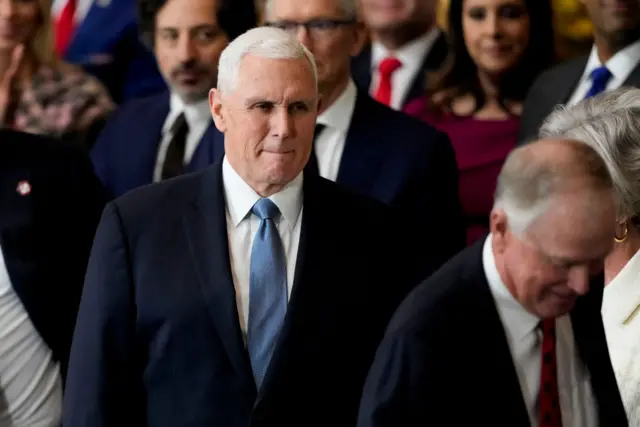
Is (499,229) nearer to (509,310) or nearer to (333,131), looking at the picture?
(509,310)

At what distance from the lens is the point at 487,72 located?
4.62m

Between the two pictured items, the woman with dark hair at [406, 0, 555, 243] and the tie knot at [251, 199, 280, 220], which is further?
the woman with dark hair at [406, 0, 555, 243]

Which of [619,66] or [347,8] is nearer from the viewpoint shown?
[347,8]

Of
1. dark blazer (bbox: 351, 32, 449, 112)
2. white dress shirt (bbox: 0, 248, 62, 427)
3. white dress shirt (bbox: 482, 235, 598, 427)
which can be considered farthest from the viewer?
dark blazer (bbox: 351, 32, 449, 112)

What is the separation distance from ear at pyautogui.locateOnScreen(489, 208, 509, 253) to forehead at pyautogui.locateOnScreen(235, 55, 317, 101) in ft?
2.22

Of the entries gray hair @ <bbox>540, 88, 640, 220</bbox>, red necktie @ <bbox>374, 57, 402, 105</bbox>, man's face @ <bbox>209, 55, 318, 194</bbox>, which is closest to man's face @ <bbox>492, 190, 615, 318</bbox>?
gray hair @ <bbox>540, 88, 640, 220</bbox>

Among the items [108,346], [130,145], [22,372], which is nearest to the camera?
[108,346]

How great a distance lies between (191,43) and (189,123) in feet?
0.83

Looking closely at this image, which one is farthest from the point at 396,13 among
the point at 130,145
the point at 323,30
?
the point at 130,145

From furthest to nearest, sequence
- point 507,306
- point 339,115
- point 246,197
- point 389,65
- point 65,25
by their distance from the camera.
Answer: point 65,25 → point 389,65 → point 339,115 → point 246,197 → point 507,306

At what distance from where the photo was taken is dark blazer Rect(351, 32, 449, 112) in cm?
483

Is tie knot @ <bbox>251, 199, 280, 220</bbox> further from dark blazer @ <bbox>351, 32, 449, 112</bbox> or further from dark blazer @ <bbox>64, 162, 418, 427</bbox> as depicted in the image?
dark blazer @ <bbox>351, 32, 449, 112</bbox>

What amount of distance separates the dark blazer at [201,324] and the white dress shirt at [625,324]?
0.46m

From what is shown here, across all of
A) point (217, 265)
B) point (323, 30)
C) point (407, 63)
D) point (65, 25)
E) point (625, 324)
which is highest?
point (323, 30)
